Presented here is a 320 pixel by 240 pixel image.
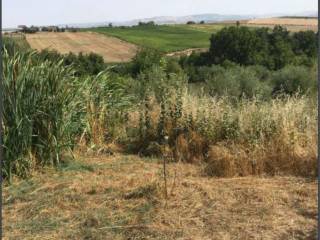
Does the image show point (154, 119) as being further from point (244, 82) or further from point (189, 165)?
point (244, 82)

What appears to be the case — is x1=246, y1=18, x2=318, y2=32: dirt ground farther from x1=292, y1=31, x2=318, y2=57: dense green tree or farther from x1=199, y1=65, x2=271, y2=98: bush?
x1=199, y1=65, x2=271, y2=98: bush

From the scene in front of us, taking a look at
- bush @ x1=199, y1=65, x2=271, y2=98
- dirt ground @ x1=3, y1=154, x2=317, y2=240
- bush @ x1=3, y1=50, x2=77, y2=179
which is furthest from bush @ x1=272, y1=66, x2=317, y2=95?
dirt ground @ x1=3, y1=154, x2=317, y2=240

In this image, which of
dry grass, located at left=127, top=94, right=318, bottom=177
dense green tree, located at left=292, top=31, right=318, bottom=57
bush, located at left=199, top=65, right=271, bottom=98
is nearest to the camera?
dry grass, located at left=127, top=94, right=318, bottom=177

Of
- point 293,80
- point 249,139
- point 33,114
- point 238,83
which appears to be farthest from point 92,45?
point 249,139

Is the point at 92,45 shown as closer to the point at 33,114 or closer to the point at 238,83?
the point at 238,83

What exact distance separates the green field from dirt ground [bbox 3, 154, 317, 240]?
3840cm

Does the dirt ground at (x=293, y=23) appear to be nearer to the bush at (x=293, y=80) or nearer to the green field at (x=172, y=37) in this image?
the green field at (x=172, y=37)

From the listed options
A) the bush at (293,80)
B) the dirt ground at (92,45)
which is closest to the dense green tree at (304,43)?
the dirt ground at (92,45)

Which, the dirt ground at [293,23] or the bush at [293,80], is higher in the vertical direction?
the dirt ground at [293,23]

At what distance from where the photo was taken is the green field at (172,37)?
47062 mm

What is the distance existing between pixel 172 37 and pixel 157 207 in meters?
51.7

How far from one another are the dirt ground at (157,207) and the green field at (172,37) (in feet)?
126

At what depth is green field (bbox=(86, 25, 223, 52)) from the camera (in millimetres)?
47062

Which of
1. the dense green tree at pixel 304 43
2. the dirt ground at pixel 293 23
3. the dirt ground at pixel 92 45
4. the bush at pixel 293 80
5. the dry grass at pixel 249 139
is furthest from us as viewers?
the dirt ground at pixel 92 45
